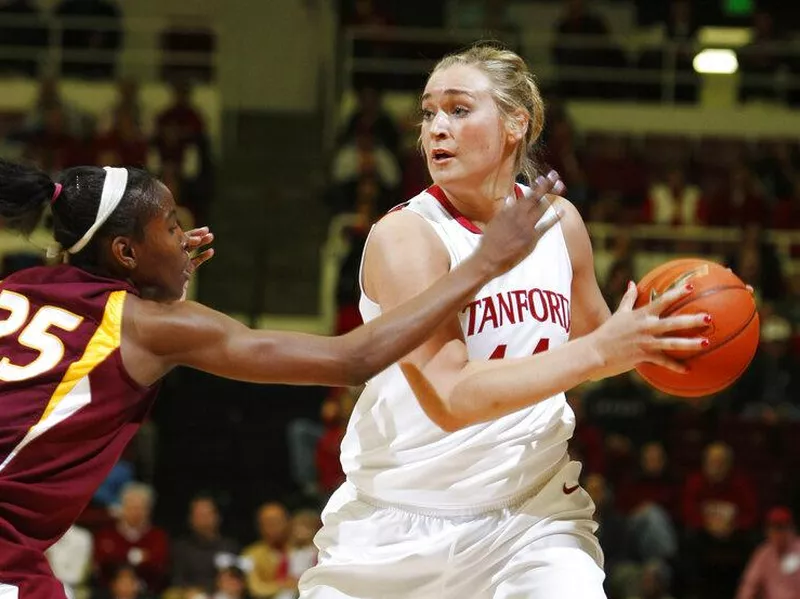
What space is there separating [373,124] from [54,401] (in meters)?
9.99

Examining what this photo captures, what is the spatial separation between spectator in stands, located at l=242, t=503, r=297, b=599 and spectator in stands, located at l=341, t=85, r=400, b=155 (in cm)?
445

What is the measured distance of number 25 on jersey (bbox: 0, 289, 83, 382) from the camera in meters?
3.38

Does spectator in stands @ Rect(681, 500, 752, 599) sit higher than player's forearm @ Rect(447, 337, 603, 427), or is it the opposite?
player's forearm @ Rect(447, 337, 603, 427)

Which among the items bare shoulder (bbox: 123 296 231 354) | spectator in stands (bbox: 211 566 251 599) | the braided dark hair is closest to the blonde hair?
the braided dark hair

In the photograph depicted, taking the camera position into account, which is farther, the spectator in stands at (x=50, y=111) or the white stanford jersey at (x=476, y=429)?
the spectator in stands at (x=50, y=111)

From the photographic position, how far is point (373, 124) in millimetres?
13172

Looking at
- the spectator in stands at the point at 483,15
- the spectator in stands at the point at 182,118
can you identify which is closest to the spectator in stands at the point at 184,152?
the spectator in stands at the point at 182,118

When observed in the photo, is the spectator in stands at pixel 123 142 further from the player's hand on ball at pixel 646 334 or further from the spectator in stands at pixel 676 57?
the player's hand on ball at pixel 646 334

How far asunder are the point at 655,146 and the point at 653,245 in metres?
1.57

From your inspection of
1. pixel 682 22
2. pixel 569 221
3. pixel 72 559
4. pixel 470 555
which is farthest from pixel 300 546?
pixel 682 22

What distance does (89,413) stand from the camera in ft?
11.1

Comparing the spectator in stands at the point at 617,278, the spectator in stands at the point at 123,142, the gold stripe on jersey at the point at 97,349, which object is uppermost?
the gold stripe on jersey at the point at 97,349

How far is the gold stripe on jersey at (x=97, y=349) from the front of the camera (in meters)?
3.38

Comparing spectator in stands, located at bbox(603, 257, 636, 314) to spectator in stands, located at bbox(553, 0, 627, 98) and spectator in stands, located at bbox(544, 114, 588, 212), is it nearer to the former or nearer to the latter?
spectator in stands, located at bbox(544, 114, 588, 212)
